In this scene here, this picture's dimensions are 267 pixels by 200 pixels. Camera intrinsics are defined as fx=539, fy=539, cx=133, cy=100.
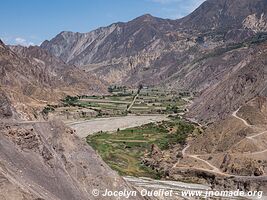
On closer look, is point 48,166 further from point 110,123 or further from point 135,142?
point 110,123

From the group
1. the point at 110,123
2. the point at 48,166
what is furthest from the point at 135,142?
the point at 48,166

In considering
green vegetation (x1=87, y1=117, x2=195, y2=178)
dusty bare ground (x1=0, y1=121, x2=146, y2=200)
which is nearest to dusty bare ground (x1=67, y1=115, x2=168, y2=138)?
green vegetation (x1=87, y1=117, x2=195, y2=178)

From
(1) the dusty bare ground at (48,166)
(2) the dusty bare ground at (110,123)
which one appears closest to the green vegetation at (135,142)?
(2) the dusty bare ground at (110,123)

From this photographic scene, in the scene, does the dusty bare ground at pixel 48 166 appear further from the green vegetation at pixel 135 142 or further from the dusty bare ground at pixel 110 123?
the dusty bare ground at pixel 110 123

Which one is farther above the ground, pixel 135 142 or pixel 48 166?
pixel 48 166

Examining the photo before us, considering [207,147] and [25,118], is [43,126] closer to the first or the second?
[25,118]

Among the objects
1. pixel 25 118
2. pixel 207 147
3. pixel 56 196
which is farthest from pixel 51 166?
pixel 207 147
